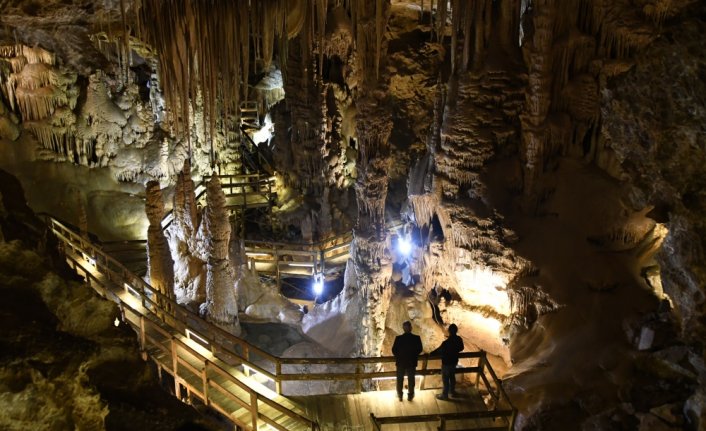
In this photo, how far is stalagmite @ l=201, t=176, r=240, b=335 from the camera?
11117 mm

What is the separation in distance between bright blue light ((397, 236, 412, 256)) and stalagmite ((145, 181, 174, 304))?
501 cm

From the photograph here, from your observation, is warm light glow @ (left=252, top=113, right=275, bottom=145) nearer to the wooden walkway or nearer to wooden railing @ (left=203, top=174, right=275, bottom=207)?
wooden railing @ (left=203, top=174, right=275, bottom=207)

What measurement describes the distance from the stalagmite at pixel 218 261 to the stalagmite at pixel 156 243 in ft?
2.81

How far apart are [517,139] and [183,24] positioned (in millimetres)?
6779

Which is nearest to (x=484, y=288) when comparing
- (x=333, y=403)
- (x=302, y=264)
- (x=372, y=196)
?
(x=372, y=196)

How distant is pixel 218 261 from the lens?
444 inches

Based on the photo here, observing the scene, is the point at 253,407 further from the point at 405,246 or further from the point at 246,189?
the point at 246,189

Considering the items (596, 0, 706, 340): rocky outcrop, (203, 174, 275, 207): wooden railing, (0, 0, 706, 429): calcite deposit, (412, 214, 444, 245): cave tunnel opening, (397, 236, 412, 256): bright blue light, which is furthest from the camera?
(203, 174, 275, 207): wooden railing

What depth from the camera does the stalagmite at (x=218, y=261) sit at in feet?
36.5

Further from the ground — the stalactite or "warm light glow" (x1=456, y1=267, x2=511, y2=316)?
the stalactite

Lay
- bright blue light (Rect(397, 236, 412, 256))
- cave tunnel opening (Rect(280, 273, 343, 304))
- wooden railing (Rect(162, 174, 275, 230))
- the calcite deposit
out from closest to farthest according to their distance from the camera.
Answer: the calcite deposit, bright blue light (Rect(397, 236, 412, 256)), cave tunnel opening (Rect(280, 273, 343, 304)), wooden railing (Rect(162, 174, 275, 230))

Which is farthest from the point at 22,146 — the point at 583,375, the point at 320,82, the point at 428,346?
the point at 583,375

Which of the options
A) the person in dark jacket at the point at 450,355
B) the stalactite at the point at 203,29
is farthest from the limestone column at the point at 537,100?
the stalactite at the point at 203,29

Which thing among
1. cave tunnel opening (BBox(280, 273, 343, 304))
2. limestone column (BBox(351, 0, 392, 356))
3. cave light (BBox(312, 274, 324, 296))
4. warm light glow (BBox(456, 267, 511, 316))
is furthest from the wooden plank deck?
cave tunnel opening (BBox(280, 273, 343, 304))
